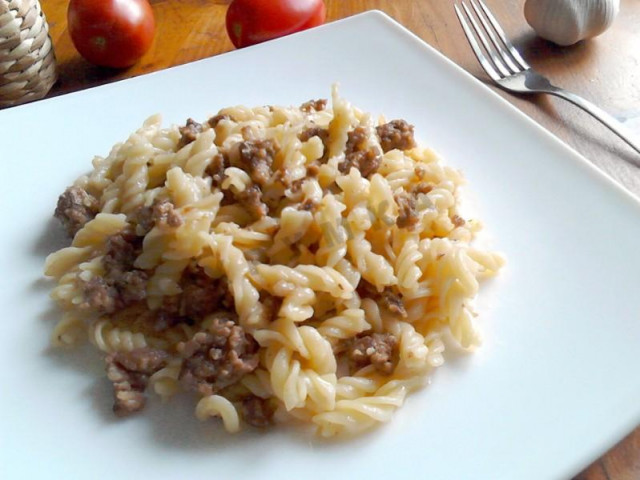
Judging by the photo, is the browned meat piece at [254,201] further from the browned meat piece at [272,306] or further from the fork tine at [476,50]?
the fork tine at [476,50]

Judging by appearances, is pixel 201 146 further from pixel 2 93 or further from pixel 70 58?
pixel 70 58

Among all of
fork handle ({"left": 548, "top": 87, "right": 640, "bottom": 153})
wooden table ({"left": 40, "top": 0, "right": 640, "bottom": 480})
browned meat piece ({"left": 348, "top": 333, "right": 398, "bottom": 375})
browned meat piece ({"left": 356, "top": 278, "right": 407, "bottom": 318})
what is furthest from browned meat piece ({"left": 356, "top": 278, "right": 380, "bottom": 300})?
fork handle ({"left": 548, "top": 87, "right": 640, "bottom": 153})

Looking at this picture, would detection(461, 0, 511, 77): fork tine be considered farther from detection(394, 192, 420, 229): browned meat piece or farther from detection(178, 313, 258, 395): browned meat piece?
detection(178, 313, 258, 395): browned meat piece

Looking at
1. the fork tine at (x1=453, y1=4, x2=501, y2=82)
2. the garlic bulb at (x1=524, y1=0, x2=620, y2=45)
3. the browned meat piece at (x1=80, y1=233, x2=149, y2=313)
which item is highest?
the garlic bulb at (x1=524, y1=0, x2=620, y2=45)

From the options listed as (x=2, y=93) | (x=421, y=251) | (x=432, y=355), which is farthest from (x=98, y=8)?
(x=432, y=355)

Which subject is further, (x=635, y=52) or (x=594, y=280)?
(x=635, y=52)

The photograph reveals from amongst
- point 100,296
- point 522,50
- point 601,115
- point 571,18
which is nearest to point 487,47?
point 522,50
